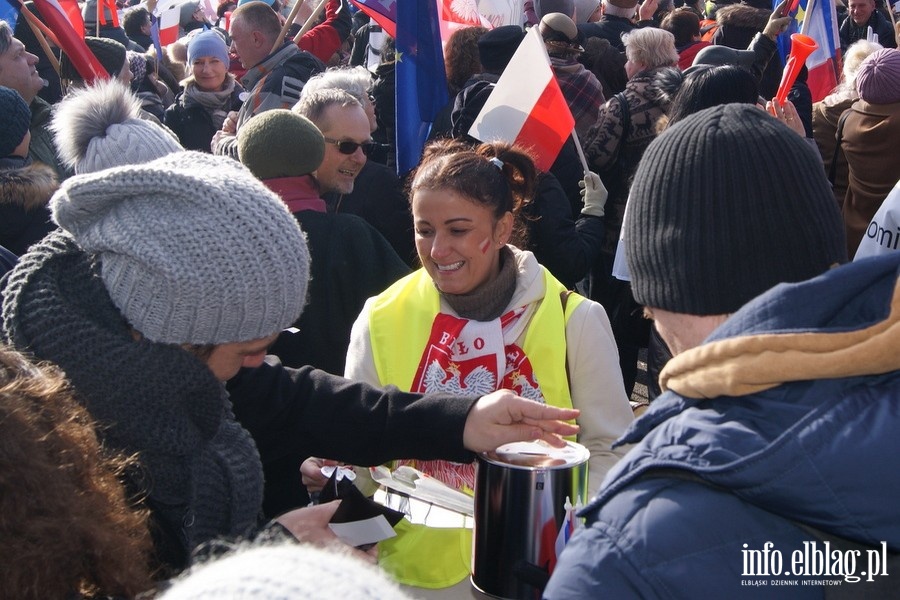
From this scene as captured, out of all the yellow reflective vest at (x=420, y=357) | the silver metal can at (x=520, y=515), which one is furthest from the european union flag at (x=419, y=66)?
the silver metal can at (x=520, y=515)

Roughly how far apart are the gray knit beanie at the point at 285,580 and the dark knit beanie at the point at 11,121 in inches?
127

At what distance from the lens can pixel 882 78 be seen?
186 inches

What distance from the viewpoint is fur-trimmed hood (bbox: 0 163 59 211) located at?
328 centimetres

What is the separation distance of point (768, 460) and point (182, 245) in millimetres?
1016

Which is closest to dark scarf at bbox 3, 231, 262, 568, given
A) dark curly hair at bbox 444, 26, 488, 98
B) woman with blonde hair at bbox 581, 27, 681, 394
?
woman with blonde hair at bbox 581, 27, 681, 394

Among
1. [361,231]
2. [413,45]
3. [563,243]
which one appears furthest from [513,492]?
[413,45]

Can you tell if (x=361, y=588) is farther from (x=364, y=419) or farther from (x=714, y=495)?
(x=364, y=419)

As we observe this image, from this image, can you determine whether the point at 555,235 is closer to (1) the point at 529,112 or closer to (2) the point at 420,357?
(1) the point at 529,112

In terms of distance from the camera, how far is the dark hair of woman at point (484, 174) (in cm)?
309

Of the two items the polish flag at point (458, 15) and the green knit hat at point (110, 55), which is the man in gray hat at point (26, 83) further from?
the polish flag at point (458, 15)

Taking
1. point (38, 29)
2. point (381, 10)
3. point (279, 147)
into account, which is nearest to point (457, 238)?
point (279, 147)

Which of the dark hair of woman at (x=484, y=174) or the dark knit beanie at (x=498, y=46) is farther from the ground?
the dark knit beanie at (x=498, y=46)

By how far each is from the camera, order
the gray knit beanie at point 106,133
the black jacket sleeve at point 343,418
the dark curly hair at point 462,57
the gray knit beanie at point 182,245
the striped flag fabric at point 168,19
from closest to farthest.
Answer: the gray knit beanie at point 182,245
the black jacket sleeve at point 343,418
the gray knit beanie at point 106,133
the dark curly hair at point 462,57
the striped flag fabric at point 168,19

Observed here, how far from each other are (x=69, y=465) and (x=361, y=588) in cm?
60
